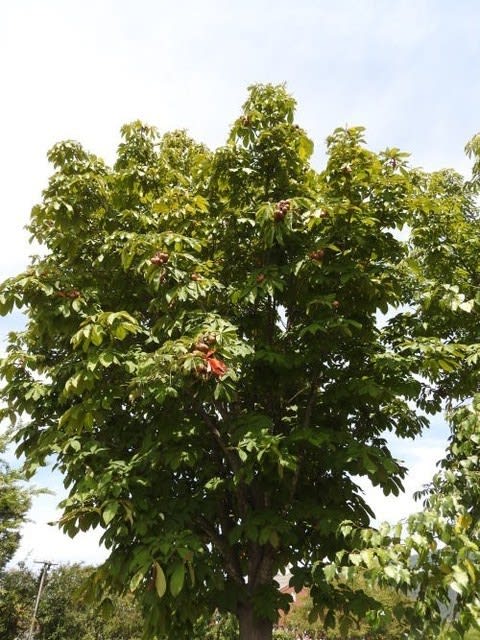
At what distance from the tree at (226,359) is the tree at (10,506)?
68.4ft

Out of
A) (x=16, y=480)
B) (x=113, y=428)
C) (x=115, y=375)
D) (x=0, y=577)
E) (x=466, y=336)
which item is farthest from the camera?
(x=0, y=577)

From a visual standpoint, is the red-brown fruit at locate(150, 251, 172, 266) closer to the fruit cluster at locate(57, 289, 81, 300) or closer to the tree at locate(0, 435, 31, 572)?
the fruit cluster at locate(57, 289, 81, 300)

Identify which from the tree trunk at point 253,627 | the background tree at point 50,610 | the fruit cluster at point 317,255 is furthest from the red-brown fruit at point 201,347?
the background tree at point 50,610

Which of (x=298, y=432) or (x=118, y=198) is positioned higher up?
(x=118, y=198)

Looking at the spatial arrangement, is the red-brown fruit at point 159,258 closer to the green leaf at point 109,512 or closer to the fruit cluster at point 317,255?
the fruit cluster at point 317,255

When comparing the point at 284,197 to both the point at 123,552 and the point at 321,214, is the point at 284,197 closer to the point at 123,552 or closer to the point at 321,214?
the point at 321,214

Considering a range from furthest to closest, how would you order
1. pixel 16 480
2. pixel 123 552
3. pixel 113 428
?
pixel 16 480
pixel 113 428
pixel 123 552

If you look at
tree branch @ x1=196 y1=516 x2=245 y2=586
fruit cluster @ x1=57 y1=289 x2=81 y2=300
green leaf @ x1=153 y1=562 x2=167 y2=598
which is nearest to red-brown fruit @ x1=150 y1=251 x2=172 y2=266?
fruit cluster @ x1=57 y1=289 x2=81 y2=300

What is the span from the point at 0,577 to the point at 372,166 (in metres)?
32.1

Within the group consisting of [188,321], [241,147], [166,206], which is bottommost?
[188,321]

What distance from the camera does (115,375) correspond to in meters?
7.30

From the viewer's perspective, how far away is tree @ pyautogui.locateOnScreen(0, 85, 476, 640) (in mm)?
6566

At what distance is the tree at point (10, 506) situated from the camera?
26.4 m

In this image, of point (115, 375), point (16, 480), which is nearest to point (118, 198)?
point (115, 375)
